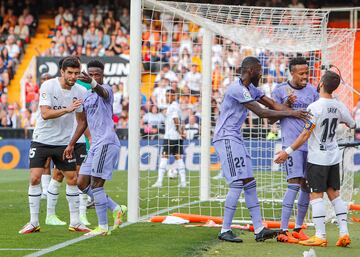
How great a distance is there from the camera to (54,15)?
3797 centimetres

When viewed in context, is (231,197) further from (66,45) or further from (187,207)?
(66,45)

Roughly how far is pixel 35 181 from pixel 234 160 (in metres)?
2.56

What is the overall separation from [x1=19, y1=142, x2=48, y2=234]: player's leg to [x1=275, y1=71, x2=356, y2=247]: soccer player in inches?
123

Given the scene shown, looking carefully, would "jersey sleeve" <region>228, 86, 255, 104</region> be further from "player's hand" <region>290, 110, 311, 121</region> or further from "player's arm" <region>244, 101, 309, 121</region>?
"player's hand" <region>290, 110, 311, 121</region>

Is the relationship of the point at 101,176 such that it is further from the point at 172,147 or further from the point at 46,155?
the point at 172,147

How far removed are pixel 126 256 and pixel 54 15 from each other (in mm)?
29811

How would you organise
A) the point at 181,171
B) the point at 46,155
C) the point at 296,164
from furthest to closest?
1. the point at 181,171
2. the point at 46,155
3. the point at 296,164

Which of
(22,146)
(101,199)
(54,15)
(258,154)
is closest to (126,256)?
(101,199)

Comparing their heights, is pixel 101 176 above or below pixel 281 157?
below

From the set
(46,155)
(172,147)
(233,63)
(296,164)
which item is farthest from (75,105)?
(172,147)

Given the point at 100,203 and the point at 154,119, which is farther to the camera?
the point at 154,119

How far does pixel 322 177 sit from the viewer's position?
10266 millimetres

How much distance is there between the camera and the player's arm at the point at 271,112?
34.5 feet

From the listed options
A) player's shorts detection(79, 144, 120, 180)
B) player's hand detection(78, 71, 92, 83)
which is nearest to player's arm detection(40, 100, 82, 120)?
player's hand detection(78, 71, 92, 83)
